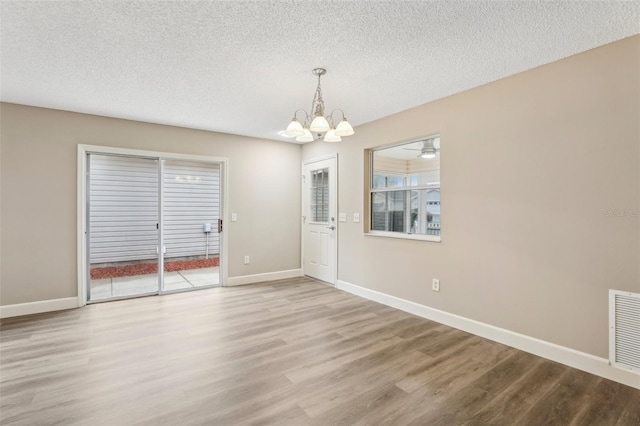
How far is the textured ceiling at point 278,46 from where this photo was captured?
1996mm

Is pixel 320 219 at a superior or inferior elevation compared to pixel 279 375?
superior

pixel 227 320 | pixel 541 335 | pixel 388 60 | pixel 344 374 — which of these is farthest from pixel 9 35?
pixel 541 335

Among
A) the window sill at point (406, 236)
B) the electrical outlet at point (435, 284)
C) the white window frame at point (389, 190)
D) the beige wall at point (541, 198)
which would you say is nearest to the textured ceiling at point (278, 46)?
the beige wall at point (541, 198)

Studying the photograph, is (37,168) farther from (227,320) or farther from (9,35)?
(227,320)

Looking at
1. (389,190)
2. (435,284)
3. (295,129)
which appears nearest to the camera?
(295,129)

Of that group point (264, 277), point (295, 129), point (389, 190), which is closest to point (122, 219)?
A: point (264, 277)

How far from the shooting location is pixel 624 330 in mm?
2281

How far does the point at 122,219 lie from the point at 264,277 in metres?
2.56

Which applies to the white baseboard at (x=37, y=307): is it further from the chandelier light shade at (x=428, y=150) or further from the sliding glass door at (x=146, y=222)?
the chandelier light shade at (x=428, y=150)

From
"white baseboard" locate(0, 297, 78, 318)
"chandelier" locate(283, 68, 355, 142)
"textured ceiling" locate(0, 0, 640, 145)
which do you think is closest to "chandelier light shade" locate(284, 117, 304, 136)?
"chandelier" locate(283, 68, 355, 142)

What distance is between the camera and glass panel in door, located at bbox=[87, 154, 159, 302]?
16.0 ft

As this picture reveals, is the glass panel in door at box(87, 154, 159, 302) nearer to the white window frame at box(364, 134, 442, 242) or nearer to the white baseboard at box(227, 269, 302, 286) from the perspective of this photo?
the white baseboard at box(227, 269, 302, 286)

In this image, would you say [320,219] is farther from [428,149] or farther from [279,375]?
[279,375]

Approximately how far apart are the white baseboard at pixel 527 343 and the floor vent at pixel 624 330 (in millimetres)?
79
